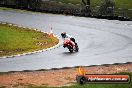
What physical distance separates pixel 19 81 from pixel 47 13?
31.7 m

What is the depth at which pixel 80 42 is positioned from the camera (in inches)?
1192

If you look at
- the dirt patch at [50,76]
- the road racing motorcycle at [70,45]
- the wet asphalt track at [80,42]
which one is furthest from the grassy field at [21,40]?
the dirt patch at [50,76]

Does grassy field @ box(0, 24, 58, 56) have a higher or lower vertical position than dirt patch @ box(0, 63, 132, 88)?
higher

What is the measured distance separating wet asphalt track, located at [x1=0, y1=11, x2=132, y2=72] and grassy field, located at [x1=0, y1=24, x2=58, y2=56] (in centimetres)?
176

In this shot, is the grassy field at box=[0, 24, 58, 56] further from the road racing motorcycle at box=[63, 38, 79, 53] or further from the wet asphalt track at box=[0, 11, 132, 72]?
the road racing motorcycle at box=[63, 38, 79, 53]

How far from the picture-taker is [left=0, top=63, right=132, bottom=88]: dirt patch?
1846cm

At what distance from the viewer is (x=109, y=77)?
13359 mm

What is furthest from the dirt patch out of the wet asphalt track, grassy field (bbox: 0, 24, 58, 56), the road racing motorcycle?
grassy field (bbox: 0, 24, 58, 56)

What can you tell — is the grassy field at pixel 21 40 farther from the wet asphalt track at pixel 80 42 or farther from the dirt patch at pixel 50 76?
the dirt patch at pixel 50 76

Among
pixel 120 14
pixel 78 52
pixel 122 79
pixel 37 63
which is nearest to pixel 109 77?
pixel 122 79

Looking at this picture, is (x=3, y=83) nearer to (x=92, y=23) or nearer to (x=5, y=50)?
(x=5, y=50)

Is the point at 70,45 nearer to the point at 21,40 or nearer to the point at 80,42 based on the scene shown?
the point at 80,42

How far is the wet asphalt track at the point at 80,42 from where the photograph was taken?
23.1 metres

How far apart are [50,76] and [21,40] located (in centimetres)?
1158
